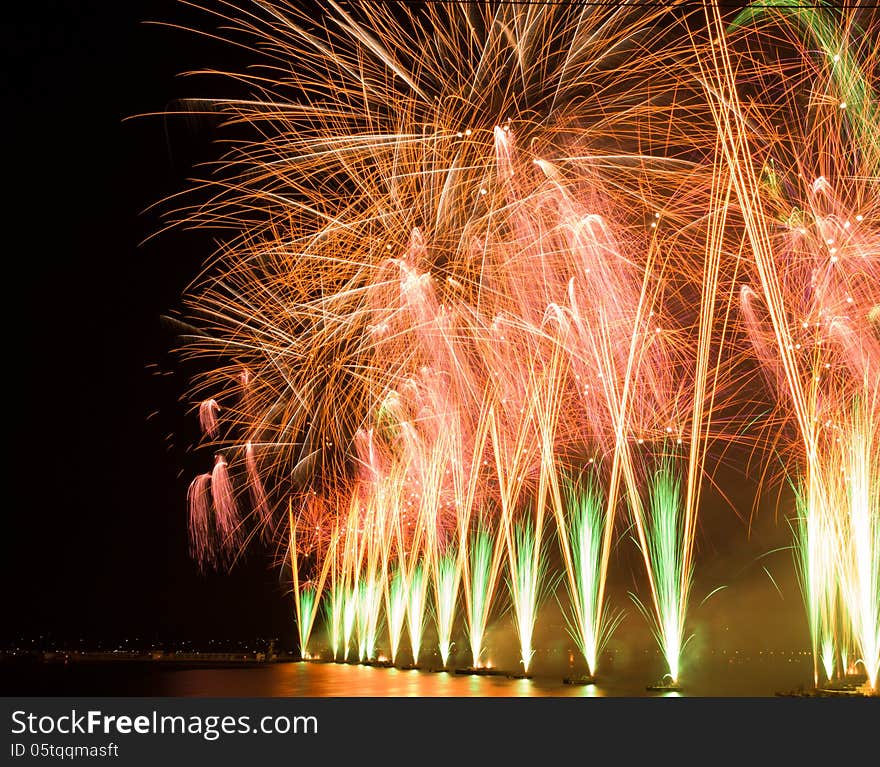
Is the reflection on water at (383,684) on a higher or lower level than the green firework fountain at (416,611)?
lower

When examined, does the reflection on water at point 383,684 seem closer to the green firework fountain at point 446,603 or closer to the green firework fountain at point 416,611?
the green firework fountain at point 446,603

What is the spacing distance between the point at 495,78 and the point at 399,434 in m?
11.8

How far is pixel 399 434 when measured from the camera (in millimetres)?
25875

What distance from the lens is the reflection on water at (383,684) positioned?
53.5 feet

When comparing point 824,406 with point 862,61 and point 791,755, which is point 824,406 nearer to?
point 862,61

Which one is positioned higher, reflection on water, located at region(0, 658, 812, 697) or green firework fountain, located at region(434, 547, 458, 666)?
green firework fountain, located at region(434, 547, 458, 666)

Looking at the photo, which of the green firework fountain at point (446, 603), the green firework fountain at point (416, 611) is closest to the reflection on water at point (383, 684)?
A: the green firework fountain at point (446, 603)

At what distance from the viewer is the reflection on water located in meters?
16.3

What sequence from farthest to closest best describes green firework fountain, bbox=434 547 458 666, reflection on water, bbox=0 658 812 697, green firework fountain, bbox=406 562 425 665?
1. green firework fountain, bbox=406 562 425 665
2. green firework fountain, bbox=434 547 458 666
3. reflection on water, bbox=0 658 812 697

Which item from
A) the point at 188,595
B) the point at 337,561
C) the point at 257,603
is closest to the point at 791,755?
the point at 337,561

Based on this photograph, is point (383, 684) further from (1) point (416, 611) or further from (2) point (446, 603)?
(1) point (416, 611)

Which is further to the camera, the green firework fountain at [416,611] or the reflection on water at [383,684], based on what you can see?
the green firework fountain at [416,611]

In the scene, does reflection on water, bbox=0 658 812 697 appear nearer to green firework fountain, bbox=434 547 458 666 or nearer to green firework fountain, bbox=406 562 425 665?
green firework fountain, bbox=434 547 458 666

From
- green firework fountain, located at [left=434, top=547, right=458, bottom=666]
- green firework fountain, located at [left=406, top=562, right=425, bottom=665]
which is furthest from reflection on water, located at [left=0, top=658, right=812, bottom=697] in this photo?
green firework fountain, located at [left=406, top=562, right=425, bottom=665]
